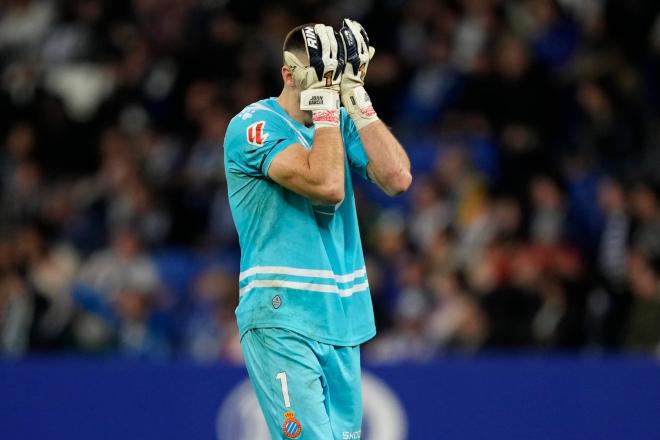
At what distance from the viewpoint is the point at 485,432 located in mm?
9828

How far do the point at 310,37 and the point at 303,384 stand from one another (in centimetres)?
148

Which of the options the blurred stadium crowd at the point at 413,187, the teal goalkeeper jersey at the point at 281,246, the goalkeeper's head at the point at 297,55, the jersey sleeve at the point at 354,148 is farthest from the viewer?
the blurred stadium crowd at the point at 413,187

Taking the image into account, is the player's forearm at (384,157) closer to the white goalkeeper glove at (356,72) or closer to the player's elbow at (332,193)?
the white goalkeeper glove at (356,72)

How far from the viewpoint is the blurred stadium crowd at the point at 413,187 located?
10641mm

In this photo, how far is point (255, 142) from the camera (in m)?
5.49

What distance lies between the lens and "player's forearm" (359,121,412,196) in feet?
18.6

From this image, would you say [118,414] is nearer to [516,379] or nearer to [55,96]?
[516,379]

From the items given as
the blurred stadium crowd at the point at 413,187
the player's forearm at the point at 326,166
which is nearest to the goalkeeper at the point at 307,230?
the player's forearm at the point at 326,166

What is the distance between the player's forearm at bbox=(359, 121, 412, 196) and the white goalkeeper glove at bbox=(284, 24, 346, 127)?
28 centimetres

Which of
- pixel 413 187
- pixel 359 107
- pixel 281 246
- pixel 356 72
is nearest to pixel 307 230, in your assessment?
pixel 281 246

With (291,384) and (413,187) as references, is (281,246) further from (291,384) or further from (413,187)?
(413,187)

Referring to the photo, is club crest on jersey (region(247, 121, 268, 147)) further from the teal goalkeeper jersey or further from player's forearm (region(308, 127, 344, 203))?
player's forearm (region(308, 127, 344, 203))

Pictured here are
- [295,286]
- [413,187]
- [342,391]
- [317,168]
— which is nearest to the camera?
[317,168]

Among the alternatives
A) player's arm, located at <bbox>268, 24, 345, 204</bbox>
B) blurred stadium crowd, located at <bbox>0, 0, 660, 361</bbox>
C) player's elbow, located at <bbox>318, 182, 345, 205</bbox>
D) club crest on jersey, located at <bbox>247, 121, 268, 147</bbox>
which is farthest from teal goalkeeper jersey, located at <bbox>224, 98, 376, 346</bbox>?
blurred stadium crowd, located at <bbox>0, 0, 660, 361</bbox>
